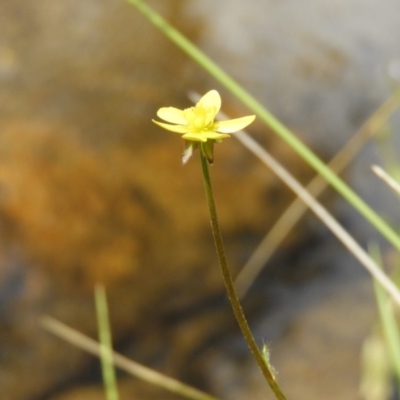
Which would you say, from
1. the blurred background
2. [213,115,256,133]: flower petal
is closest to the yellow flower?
[213,115,256,133]: flower petal

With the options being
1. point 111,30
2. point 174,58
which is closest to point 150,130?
point 174,58

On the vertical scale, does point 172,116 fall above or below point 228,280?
above

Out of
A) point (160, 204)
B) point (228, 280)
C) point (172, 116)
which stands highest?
point (160, 204)

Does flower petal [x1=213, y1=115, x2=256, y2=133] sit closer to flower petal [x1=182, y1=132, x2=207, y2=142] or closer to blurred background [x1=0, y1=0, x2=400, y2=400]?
flower petal [x1=182, y1=132, x2=207, y2=142]

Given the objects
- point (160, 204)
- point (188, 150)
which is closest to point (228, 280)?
point (188, 150)

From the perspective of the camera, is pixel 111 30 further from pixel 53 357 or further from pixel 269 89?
pixel 53 357

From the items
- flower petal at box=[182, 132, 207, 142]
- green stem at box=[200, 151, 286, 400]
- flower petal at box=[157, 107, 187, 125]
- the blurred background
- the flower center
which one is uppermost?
the blurred background

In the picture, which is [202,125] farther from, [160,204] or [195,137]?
[160,204]
